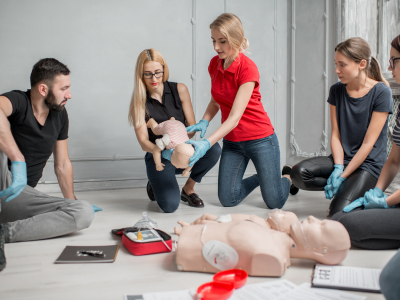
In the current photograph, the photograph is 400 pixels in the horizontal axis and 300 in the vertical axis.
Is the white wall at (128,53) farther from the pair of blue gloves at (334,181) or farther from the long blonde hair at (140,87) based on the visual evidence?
the pair of blue gloves at (334,181)

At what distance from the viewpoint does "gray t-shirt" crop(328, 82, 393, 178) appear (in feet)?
7.13

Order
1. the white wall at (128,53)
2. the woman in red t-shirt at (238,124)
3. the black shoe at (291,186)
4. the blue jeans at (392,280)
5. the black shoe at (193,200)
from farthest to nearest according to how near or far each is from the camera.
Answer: the white wall at (128,53) → the black shoe at (291,186) → the black shoe at (193,200) → the woman in red t-shirt at (238,124) → the blue jeans at (392,280)

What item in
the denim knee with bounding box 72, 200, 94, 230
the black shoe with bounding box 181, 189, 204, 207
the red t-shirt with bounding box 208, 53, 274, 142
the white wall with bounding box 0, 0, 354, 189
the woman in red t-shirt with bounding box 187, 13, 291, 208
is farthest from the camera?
the white wall with bounding box 0, 0, 354, 189

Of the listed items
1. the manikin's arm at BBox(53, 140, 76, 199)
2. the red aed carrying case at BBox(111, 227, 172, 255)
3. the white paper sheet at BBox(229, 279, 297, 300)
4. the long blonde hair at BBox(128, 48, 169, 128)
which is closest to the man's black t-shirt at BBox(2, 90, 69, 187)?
the manikin's arm at BBox(53, 140, 76, 199)

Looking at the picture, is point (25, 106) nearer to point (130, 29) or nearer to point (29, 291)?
point (29, 291)

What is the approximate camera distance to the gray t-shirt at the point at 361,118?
85.6 inches

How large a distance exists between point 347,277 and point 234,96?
1.44 m

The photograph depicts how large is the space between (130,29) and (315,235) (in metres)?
2.94

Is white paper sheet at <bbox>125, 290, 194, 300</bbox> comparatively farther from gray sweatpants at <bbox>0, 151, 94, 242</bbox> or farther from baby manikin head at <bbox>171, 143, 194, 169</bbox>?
baby manikin head at <bbox>171, 143, 194, 169</bbox>

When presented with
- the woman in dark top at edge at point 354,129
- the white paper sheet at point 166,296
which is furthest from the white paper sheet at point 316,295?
the woman in dark top at edge at point 354,129

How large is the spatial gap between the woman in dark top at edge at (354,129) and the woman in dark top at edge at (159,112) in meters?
0.89

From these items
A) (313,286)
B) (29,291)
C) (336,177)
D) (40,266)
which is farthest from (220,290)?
(336,177)

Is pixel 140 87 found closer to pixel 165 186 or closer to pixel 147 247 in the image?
pixel 165 186

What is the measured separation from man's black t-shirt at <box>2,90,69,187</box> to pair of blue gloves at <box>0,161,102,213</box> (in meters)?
0.25
